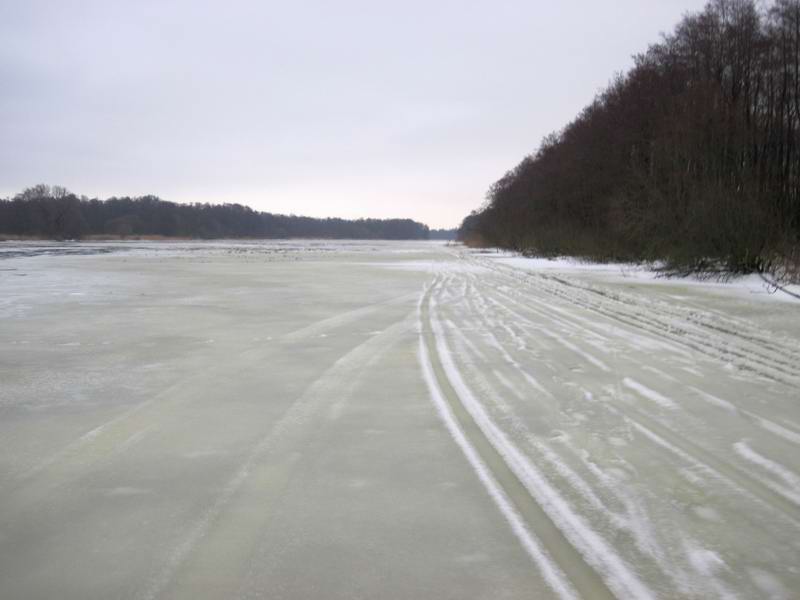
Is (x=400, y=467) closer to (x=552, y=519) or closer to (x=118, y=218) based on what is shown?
(x=552, y=519)

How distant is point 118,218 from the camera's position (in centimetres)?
15800

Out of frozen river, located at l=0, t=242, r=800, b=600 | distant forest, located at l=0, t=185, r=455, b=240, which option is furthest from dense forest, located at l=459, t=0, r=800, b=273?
distant forest, located at l=0, t=185, r=455, b=240

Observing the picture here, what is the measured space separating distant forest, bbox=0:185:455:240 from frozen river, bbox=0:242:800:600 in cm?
13427

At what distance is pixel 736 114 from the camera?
25984 mm

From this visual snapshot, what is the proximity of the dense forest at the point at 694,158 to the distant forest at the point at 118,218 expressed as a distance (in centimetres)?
11199

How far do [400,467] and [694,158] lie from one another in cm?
2631

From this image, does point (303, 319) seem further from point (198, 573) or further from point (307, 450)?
point (198, 573)

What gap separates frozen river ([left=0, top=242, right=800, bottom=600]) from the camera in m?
2.69

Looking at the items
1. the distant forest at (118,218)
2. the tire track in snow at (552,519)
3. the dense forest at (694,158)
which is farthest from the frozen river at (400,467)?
the distant forest at (118,218)

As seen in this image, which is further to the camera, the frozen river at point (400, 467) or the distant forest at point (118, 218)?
the distant forest at point (118, 218)

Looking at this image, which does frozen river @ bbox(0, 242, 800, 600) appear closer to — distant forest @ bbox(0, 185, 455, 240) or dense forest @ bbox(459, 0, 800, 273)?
dense forest @ bbox(459, 0, 800, 273)

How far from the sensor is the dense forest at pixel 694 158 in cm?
2206

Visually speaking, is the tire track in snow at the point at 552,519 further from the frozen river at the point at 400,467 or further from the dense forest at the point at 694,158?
the dense forest at the point at 694,158

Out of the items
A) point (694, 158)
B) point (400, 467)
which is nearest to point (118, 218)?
point (694, 158)
